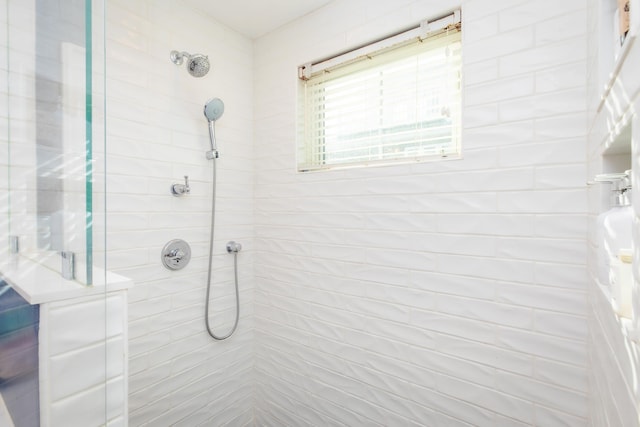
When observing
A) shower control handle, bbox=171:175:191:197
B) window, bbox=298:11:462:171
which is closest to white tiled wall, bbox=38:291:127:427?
shower control handle, bbox=171:175:191:197

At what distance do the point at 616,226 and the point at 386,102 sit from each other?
1043 millimetres

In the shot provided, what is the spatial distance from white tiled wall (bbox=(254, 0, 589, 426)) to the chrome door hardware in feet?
1.56

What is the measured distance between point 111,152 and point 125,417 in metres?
1.04

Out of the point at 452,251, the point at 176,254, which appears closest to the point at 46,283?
→ the point at 176,254

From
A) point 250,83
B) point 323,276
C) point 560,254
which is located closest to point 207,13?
point 250,83

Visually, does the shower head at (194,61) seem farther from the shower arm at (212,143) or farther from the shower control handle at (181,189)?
the shower control handle at (181,189)

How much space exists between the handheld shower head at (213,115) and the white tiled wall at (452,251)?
1.09ft

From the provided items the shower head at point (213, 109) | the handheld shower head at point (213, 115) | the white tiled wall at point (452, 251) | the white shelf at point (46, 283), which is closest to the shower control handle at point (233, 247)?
the white tiled wall at point (452, 251)

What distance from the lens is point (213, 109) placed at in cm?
148

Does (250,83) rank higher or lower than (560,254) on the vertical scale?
higher

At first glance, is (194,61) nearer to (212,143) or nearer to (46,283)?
(212,143)

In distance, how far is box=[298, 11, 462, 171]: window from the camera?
3.98 ft

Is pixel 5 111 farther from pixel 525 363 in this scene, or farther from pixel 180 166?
pixel 525 363

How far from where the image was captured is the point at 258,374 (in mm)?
1804
